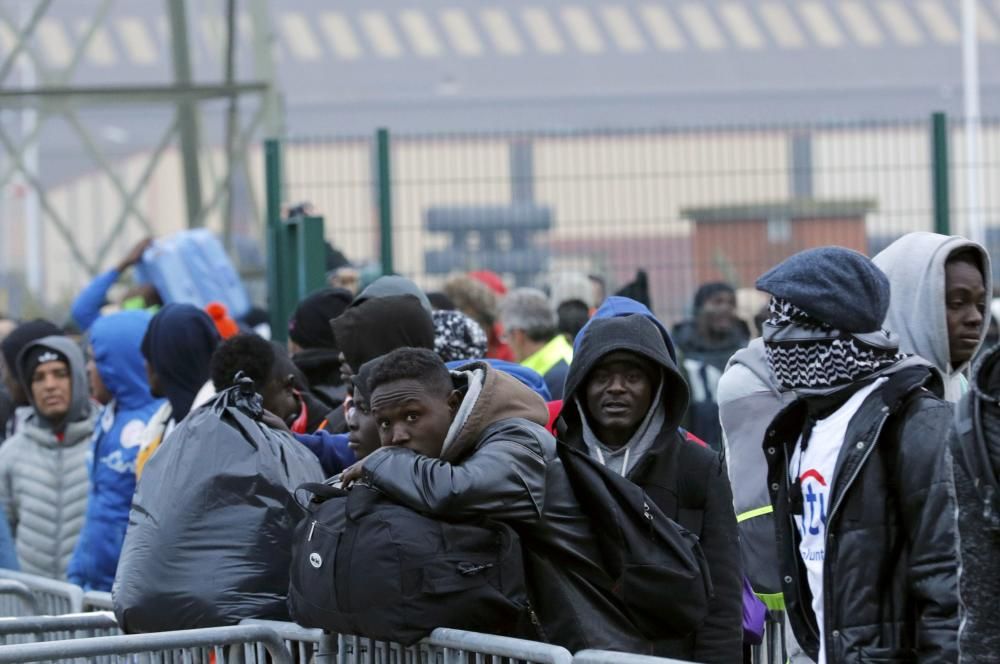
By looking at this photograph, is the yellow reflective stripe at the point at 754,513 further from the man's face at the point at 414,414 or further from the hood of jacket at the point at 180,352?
the hood of jacket at the point at 180,352

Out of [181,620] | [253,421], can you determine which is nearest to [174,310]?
[253,421]

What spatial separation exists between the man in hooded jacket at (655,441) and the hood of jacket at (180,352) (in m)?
2.20

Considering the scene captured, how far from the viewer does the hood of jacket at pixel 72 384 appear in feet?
24.9

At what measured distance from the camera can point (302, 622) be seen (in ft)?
14.0

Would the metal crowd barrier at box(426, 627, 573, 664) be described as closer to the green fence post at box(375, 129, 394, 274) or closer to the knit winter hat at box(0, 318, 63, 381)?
the knit winter hat at box(0, 318, 63, 381)

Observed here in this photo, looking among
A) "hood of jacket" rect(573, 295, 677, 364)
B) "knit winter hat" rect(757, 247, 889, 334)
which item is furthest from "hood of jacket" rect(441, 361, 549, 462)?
"knit winter hat" rect(757, 247, 889, 334)

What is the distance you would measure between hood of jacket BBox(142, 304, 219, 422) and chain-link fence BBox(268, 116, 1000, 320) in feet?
11.3

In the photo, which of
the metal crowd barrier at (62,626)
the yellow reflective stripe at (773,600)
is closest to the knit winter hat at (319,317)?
the metal crowd barrier at (62,626)

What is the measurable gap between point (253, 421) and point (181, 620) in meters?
0.61

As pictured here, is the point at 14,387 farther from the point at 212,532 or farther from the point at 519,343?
the point at 212,532

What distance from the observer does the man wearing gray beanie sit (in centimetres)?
334

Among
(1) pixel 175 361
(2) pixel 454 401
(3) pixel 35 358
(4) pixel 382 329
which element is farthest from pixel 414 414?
(3) pixel 35 358

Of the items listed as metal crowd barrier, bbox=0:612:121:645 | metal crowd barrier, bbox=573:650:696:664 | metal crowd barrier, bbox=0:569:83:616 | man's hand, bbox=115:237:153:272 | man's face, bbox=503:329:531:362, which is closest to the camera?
metal crowd barrier, bbox=573:650:696:664

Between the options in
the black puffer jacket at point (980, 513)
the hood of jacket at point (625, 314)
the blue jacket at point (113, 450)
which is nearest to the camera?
the black puffer jacket at point (980, 513)
